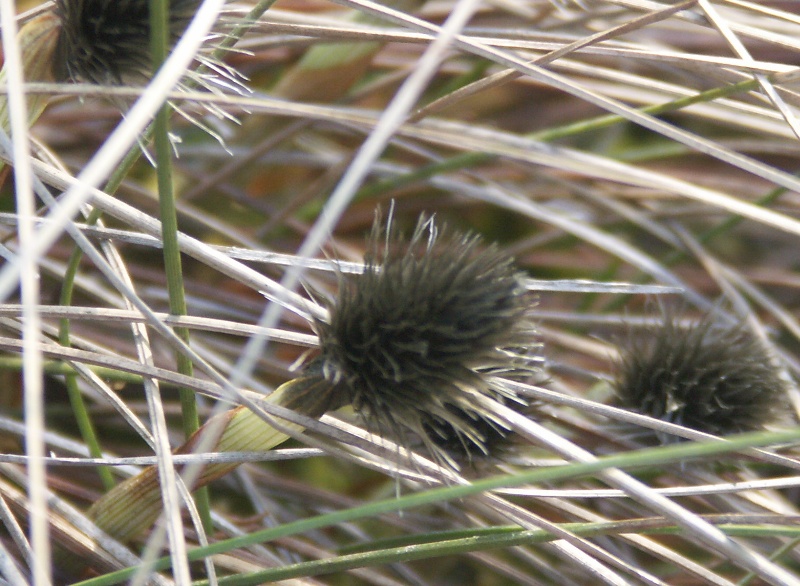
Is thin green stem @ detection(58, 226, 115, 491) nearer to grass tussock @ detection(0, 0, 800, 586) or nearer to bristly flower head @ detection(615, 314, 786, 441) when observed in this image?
grass tussock @ detection(0, 0, 800, 586)

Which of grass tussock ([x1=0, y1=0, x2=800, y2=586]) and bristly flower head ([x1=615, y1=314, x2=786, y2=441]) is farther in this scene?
bristly flower head ([x1=615, y1=314, x2=786, y2=441])

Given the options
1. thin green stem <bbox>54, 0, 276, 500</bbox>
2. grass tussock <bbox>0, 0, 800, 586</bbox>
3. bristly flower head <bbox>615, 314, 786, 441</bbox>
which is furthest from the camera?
bristly flower head <bbox>615, 314, 786, 441</bbox>

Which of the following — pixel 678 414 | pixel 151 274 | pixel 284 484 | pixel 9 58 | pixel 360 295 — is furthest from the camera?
pixel 151 274

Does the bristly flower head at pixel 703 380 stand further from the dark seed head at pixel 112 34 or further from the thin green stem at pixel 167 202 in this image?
the dark seed head at pixel 112 34

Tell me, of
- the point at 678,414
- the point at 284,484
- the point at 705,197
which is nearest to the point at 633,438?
the point at 678,414

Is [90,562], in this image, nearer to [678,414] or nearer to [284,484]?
[284,484]

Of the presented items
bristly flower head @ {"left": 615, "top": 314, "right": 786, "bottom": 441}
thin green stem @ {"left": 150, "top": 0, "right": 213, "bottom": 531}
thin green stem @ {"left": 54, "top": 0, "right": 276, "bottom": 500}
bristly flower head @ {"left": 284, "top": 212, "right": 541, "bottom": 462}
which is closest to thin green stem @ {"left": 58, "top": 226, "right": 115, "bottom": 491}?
thin green stem @ {"left": 54, "top": 0, "right": 276, "bottom": 500}
